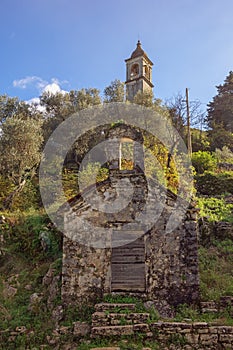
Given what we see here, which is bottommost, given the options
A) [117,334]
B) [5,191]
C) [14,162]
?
[117,334]

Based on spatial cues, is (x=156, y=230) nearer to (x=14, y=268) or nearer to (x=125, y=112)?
(x=14, y=268)

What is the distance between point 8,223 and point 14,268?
3.20 meters

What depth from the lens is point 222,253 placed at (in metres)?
14.9

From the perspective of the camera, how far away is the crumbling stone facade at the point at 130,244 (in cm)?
1120

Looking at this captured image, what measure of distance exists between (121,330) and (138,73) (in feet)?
116

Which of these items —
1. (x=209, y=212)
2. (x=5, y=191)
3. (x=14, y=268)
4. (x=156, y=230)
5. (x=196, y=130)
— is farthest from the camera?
(x=196, y=130)

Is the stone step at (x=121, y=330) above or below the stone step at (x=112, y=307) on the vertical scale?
below

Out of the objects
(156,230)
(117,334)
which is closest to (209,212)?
(156,230)

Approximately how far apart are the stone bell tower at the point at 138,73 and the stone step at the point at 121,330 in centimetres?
3191

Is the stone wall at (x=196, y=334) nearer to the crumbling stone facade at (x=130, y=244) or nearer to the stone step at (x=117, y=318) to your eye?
the stone step at (x=117, y=318)

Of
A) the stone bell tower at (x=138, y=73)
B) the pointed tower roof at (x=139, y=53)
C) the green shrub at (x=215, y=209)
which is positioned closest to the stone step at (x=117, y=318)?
the green shrub at (x=215, y=209)

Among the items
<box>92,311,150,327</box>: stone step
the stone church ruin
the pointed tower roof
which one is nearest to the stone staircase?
<box>92,311,150,327</box>: stone step

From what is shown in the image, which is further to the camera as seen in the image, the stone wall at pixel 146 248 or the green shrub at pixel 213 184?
the green shrub at pixel 213 184

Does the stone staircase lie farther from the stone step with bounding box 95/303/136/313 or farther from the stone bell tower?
the stone bell tower
